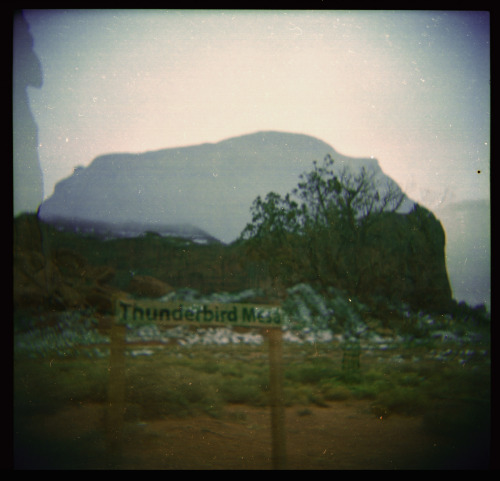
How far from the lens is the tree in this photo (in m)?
4.07

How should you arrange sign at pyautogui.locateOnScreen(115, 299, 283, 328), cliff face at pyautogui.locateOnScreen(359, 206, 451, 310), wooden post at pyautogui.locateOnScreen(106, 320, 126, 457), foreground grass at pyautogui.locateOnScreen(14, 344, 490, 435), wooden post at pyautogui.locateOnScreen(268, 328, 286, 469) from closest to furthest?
wooden post at pyautogui.locateOnScreen(268, 328, 286, 469) < sign at pyautogui.locateOnScreen(115, 299, 283, 328) < wooden post at pyautogui.locateOnScreen(106, 320, 126, 457) < foreground grass at pyautogui.locateOnScreen(14, 344, 490, 435) < cliff face at pyautogui.locateOnScreen(359, 206, 451, 310)

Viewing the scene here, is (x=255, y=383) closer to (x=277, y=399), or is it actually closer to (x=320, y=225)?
(x=277, y=399)

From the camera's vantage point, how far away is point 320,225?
420 cm

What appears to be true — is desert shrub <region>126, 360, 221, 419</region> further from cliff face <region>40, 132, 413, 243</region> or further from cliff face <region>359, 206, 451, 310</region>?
cliff face <region>359, 206, 451, 310</region>

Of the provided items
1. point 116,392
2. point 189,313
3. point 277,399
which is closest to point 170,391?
point 116,392

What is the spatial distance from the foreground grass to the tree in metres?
0.74

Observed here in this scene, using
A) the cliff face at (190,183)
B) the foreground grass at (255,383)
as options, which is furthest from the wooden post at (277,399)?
the cliff face at (190,183)

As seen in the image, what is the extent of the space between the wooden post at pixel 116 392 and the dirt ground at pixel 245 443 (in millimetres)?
67

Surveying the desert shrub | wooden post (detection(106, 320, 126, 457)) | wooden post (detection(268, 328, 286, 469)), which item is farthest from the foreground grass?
wooden post (detection(268, 328, 286, 469))

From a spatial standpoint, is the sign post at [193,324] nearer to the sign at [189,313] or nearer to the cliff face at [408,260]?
the sign at [189,313]

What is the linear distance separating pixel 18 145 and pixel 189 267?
2024mm

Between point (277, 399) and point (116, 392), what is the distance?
1.46 m

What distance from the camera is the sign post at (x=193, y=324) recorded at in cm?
334
